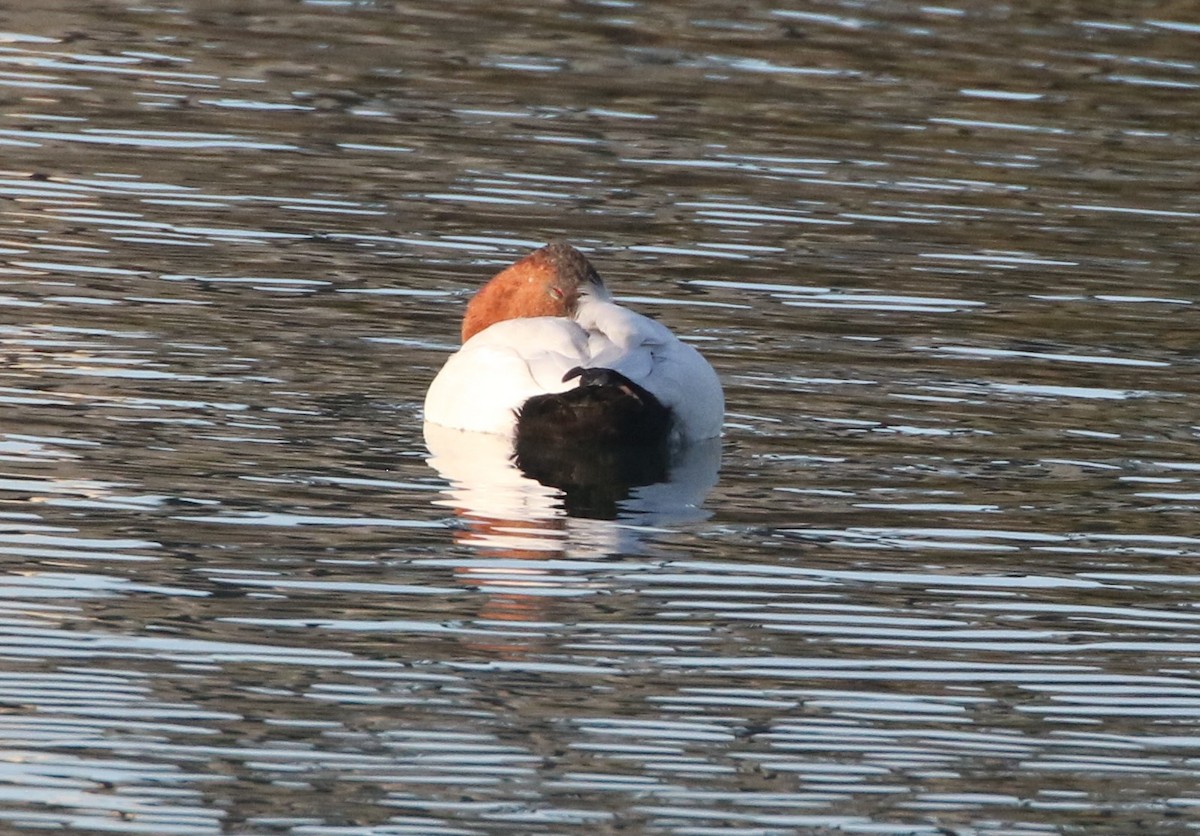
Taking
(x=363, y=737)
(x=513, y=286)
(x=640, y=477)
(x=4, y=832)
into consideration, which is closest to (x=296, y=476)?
(x=640, y=477)

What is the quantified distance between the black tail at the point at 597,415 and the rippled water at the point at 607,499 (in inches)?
9.3

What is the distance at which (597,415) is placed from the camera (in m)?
8.38

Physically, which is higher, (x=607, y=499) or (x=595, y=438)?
(x=595, y=438)

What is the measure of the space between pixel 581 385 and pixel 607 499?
43 cm

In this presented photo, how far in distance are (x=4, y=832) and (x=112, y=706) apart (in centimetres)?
74

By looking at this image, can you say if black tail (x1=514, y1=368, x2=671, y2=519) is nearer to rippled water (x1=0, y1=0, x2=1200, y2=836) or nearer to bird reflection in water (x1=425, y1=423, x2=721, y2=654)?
bird reflection in water (x1=425, y1=423, x2=721, y2=654)

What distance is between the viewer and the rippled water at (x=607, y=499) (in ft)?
18.2

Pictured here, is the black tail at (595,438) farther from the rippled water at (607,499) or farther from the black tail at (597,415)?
the rippled water at (607,499)

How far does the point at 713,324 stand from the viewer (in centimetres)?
1088

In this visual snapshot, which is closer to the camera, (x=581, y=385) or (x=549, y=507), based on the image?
(x=549, y=507)

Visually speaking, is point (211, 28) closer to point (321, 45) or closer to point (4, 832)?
point (321, 45)

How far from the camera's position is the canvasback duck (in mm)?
8398

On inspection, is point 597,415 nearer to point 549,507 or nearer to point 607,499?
point 607,499

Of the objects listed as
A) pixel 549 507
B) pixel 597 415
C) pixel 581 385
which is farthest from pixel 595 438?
pixel 549 507
